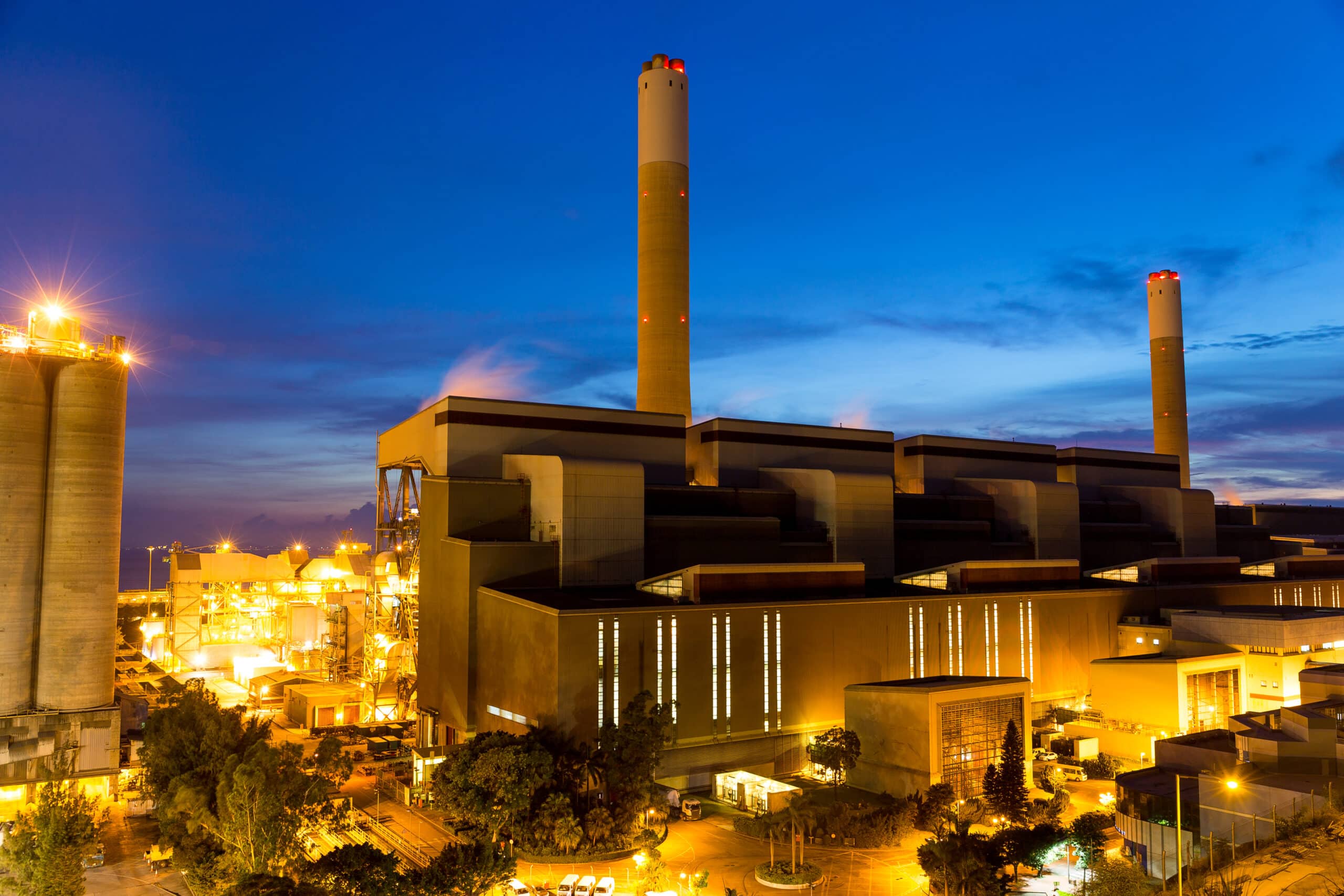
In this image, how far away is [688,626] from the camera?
52.3 metres

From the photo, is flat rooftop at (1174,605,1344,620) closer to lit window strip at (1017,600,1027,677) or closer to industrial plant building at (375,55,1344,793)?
industrial plant building at (375,55,1344,793)

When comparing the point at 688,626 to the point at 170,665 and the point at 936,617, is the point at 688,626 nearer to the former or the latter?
the point at 936,617

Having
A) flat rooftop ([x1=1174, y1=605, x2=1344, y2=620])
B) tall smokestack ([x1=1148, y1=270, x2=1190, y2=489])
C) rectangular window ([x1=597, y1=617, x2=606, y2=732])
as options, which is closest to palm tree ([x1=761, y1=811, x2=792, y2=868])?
rectangular window ([x1=597, y1=617, x2=606, y2=732])

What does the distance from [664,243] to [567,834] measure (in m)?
52.1

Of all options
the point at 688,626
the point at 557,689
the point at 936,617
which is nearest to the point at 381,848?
the point at 557,689

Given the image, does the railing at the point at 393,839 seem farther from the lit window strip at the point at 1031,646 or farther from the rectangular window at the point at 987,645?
the lit window strip at the point at 1031,646

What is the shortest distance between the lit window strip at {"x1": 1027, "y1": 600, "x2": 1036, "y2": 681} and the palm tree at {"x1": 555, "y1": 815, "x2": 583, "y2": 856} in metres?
38.8

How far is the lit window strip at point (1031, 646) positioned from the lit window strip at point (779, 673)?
Answer: 22574 millimetres

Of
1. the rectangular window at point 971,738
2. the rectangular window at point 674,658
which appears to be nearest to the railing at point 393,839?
the rectangular window at point 674,658

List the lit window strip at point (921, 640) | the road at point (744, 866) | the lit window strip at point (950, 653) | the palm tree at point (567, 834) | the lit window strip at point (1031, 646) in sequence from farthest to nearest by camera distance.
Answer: the lit window strip at point (1031, 646), the lit window strip at point (950, 653), the lit window strip at point (921, 640), the palm tree at point (567, 834), the road at point (744, 866)

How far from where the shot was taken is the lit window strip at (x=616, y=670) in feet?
163

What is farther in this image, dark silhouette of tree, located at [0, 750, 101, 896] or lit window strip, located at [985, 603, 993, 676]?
lit window strip, located at [985, 603, 993, 676]

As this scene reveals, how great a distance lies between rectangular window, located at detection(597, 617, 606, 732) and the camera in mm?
49150

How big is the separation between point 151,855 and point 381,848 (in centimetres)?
1149
